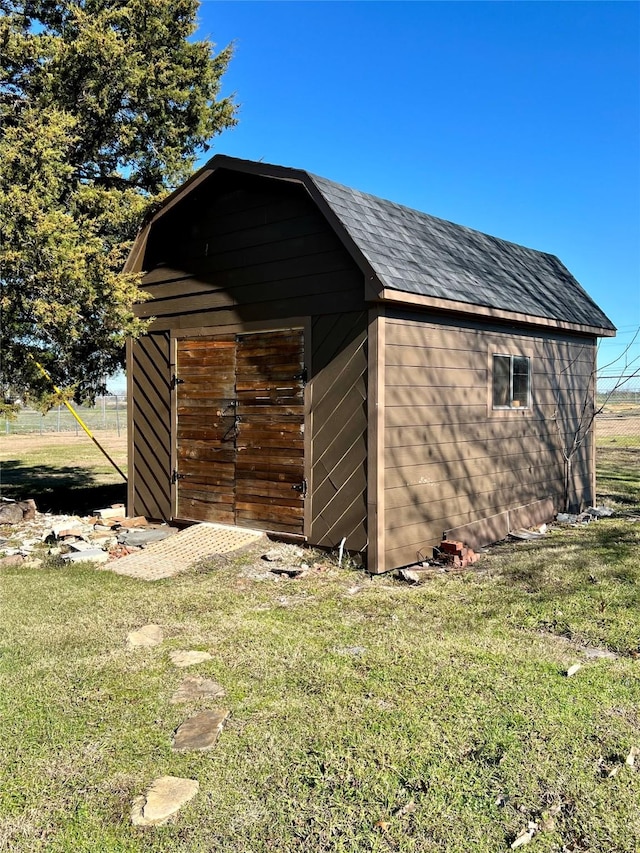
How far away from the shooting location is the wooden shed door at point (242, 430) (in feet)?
22.3

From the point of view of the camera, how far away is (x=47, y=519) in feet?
30.1

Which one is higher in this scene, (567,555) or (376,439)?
(376,439)

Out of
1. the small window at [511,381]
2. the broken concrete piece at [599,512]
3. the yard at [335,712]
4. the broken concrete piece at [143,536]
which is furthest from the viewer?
the broken concrete piece at [599,512]

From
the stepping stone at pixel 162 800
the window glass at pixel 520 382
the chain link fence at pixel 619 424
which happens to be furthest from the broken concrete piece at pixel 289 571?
the chain link fence at pixel 619 424

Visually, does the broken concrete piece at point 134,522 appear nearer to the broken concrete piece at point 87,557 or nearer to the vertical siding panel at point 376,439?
the broken concrete piece at point 87,557

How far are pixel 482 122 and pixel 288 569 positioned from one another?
14.8m

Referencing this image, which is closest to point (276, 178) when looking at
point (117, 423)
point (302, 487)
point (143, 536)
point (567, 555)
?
point (302, 487)

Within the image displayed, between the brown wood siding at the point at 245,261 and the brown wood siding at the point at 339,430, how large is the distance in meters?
0.29

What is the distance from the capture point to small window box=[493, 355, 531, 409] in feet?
25.8

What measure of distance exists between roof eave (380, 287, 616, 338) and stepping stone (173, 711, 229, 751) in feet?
12.7

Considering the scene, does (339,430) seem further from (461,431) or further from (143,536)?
(143,536)

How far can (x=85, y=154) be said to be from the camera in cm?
1102

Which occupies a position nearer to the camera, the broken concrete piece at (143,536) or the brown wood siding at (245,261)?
the brown wood siding at (245,261)

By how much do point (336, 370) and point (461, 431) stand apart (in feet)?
5.87
